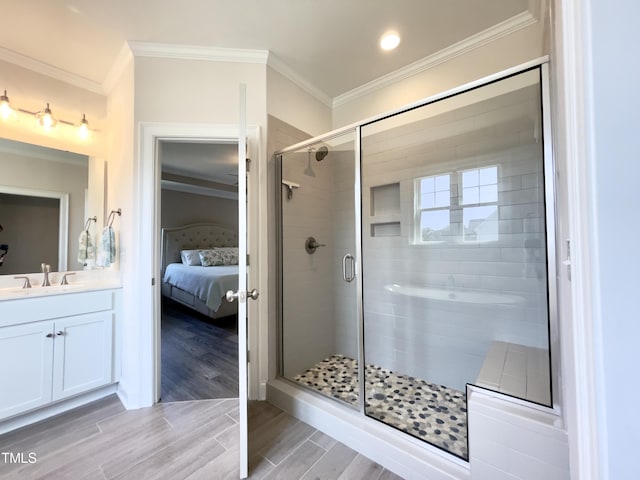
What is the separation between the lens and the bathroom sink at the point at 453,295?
1964 millimetres

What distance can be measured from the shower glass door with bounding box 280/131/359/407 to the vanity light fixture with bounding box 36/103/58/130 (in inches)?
73.8

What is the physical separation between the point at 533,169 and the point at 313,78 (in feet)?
6.37

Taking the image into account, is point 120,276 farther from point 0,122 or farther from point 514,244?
point 514,244

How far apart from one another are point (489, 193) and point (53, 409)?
3.52 metres

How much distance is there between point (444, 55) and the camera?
2.14 m

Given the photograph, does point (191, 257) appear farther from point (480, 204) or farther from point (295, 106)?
point (480, 204)

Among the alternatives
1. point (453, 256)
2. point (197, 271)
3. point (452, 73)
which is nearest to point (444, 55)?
point (452, 73)

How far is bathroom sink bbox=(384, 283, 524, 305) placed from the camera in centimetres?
196

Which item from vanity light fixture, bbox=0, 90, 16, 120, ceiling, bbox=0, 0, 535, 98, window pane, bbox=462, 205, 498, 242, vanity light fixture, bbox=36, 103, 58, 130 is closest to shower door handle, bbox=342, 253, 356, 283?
window pane, bbox=462, 205, 498, 242

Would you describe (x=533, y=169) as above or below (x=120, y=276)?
above

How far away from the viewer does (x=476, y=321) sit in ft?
6.79

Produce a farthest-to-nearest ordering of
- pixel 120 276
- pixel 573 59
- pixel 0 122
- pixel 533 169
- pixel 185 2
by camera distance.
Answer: pixel 120 276 → pixel 0 122 → pixel 533 169 → pixel 185 2 → pixel 573 59

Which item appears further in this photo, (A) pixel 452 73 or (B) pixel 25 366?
(A) pixel 452 73

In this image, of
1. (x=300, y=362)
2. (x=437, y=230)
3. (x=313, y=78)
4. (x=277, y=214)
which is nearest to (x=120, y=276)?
(x=277, y=214)
